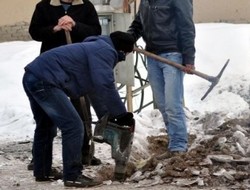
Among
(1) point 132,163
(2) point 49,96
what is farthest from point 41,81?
(1) point 132,163

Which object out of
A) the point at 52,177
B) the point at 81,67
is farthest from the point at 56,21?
the point at 52,177

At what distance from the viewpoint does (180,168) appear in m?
6.36

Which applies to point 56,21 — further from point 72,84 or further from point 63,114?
point 63,114

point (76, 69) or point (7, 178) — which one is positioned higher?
point (76, 69)

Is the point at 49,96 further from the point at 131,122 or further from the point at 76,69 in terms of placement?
the point at 131,122

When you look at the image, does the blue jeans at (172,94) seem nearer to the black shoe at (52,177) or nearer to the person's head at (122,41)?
the person's head at (122,41)

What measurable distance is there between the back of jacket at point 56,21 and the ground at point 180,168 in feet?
4.23

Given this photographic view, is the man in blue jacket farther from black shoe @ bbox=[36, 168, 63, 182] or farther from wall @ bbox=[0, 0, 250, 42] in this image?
wall @ bbox=[0, 0, 250, 42]

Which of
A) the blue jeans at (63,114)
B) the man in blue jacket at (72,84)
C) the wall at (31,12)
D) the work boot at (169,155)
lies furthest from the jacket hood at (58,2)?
the wall at (31,12)

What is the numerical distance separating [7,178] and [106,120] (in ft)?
4.32

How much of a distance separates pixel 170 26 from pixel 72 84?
1365mm

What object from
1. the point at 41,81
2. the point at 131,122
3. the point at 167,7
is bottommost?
the point at 131,122

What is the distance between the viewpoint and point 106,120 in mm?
6082

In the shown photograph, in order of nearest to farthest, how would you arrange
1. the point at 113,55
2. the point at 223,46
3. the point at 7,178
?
the point at 113,55 → the point at 7,178 → the point at 223,46
